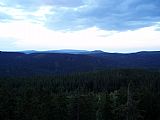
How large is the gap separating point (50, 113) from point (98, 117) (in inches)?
485

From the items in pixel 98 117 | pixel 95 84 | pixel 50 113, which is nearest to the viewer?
pixel 50 113

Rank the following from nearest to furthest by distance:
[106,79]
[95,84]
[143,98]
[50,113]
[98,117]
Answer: [50,113], [98,117], [143,98], [95,84], [106,79]

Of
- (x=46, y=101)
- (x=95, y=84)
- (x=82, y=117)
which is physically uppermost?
(x=46, y=101)

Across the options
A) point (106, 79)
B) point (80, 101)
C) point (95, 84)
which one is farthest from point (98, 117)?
point (106, 79)

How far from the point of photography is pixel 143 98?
66188 mm

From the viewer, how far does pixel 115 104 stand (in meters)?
57.8

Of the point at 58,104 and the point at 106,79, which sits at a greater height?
the point at 58,104

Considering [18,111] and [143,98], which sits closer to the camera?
[18,111]

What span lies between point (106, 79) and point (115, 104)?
141 metres

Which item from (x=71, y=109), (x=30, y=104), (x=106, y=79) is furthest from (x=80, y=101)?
(x=106, y=79)

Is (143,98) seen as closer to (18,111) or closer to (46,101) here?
(46,101)

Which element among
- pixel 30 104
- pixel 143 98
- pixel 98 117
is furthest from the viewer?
pixel 143 98

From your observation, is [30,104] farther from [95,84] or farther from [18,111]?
[95,84]

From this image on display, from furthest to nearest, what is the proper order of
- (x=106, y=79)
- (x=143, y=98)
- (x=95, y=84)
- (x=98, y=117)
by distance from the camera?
(x=106, y=79)
(x=95, y=84)
(x=143, y=98)
(x=98, y=117)
